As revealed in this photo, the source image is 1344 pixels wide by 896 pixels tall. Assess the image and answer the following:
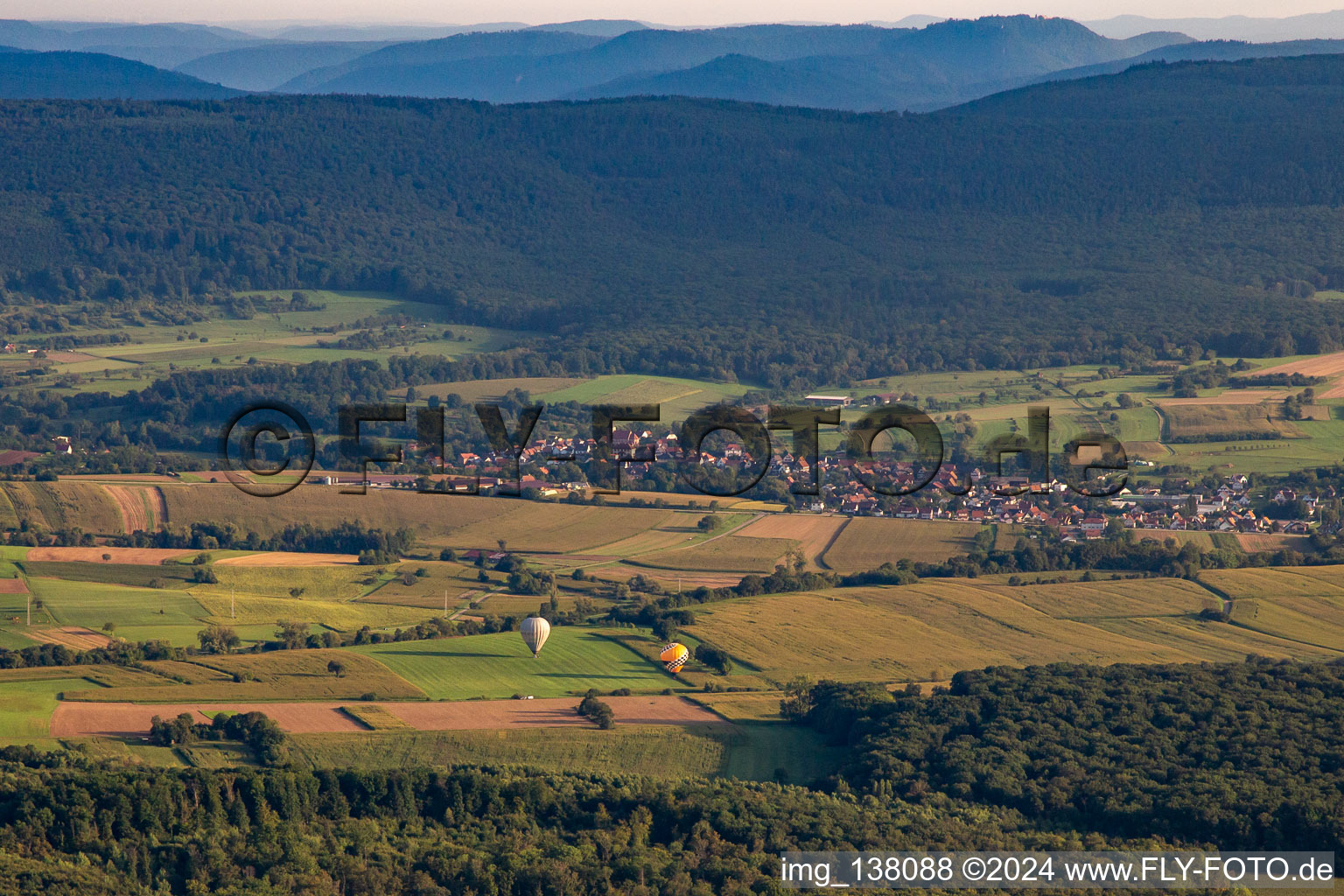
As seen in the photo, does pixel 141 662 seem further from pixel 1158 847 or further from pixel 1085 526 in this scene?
pixel 1085 526

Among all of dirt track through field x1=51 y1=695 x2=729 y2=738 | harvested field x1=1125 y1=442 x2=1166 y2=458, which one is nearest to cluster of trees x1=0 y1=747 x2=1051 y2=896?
dirt track through field x1=51 y1=695 x2=729 y2=738

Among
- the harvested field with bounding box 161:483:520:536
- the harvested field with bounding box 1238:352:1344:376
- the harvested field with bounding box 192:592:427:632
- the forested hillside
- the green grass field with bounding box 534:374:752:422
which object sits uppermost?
the forested hillside

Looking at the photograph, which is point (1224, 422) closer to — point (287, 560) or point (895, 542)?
point (895, 542)

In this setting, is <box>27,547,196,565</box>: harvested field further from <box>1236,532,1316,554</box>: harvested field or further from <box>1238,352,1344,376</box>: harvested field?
<box>1238,352,1344,376</box>: harvested field

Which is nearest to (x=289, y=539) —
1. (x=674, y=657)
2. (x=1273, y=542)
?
(x=674, y=657)

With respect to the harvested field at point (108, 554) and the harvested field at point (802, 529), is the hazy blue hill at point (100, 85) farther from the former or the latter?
the harvested field at point (802, 529)

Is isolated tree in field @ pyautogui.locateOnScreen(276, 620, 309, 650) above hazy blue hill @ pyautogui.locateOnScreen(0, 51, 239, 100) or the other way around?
the other way around
